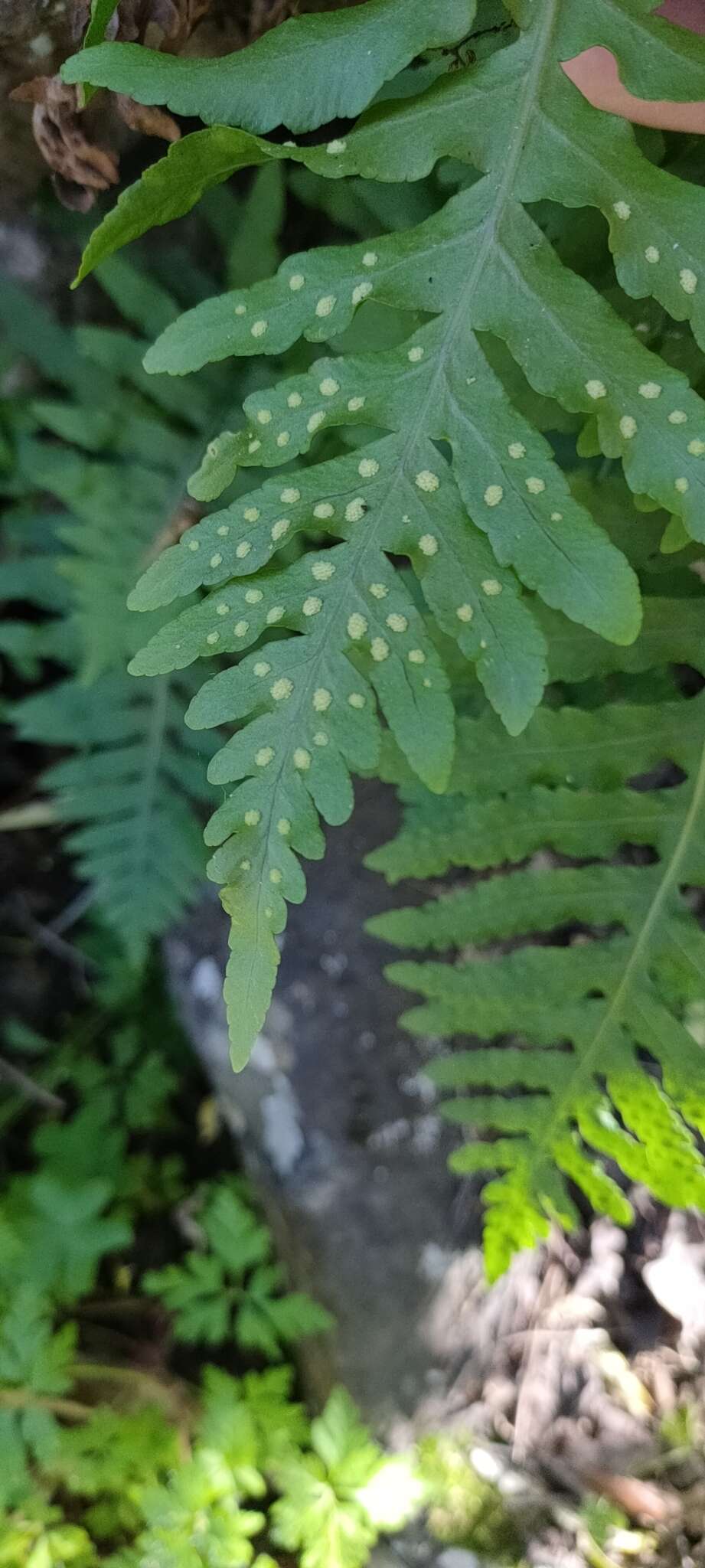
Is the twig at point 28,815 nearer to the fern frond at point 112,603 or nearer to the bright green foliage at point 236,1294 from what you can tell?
the fern frond at point 112,603

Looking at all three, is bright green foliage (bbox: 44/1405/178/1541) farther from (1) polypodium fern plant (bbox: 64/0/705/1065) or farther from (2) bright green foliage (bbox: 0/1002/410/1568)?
(1) polypodium fern plant (bbox: 64/0/705/1065)

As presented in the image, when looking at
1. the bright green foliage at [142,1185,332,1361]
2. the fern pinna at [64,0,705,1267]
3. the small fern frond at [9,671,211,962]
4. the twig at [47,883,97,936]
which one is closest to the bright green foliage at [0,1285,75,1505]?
the bright green foliage at [142,1185,332,1361]

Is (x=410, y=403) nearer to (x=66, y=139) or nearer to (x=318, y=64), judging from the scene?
(x=318, y=64)

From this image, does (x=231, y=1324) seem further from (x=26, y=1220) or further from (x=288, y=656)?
(x=288, y=656)

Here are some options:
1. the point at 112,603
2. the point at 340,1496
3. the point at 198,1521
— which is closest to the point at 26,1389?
the point at 198,1521

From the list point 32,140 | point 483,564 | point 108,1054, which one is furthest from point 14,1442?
point 32,140

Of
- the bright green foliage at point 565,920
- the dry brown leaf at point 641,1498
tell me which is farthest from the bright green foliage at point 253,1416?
the bright green foliage at point 565,920
